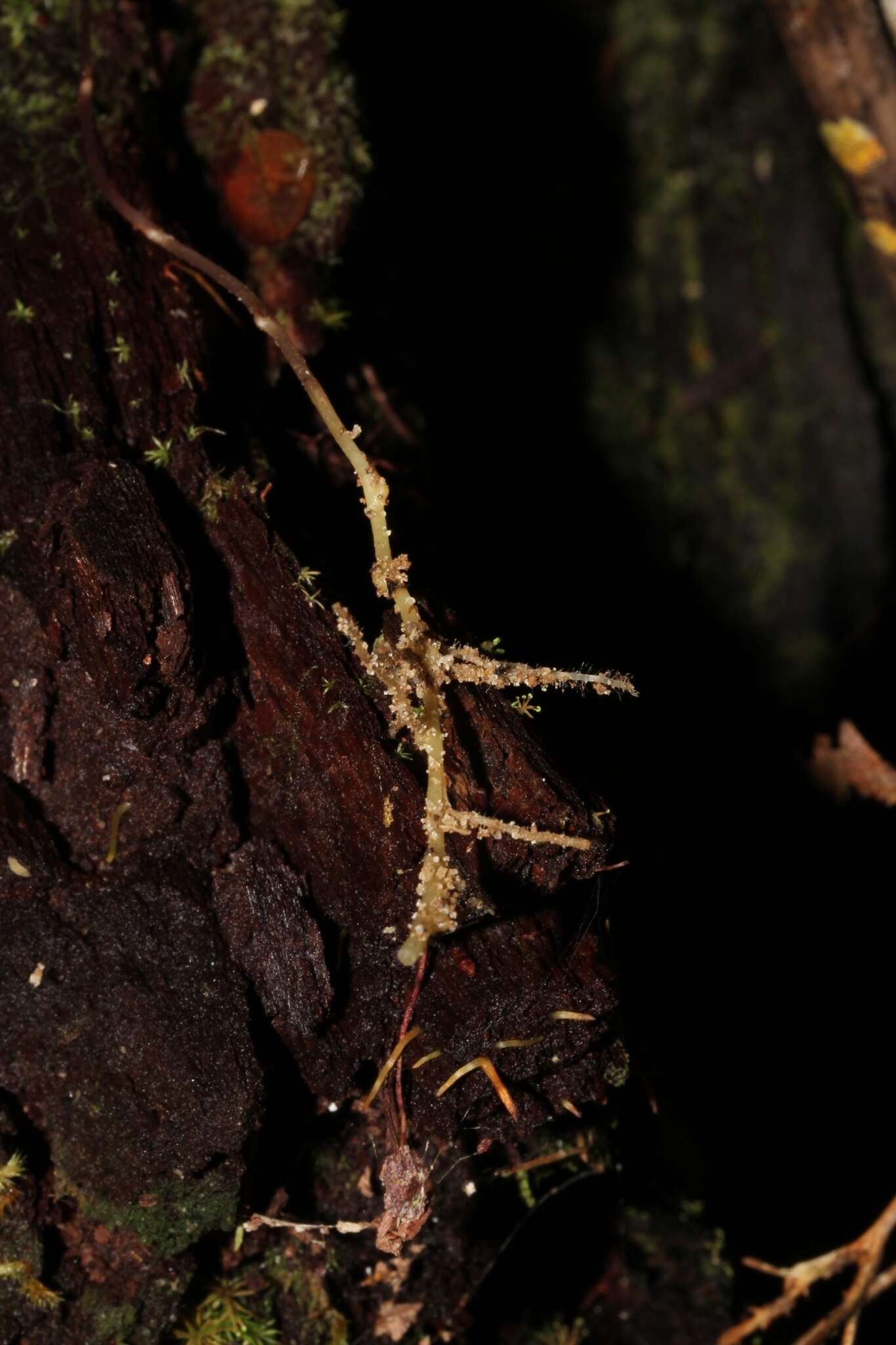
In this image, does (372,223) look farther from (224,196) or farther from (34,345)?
(34,345)

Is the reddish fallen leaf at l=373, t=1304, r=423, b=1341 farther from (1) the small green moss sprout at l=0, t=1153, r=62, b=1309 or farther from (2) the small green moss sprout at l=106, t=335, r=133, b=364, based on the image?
(2) the small green moss sprout at l=106, t=335, r=133, b=364

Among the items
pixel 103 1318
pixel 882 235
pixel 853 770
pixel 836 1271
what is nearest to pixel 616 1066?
pixel 836 1271

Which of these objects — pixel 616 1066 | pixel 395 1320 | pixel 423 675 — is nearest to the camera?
pixel 423 675

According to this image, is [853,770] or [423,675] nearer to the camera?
[423,675]

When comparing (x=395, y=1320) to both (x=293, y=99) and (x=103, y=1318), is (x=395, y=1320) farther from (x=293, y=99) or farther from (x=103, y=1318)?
(x=293, y=99)

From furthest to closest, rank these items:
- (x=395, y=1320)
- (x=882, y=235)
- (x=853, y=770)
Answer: (x=882, y=235)
(x=853, y=770)
(x=395, y=1320)

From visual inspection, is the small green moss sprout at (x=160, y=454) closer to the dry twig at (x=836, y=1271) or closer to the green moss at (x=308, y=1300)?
the green moss at (x=308, y=1300)

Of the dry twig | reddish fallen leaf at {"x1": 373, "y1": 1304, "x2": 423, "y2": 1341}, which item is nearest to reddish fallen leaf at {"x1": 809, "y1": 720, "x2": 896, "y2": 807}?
the dry twig
